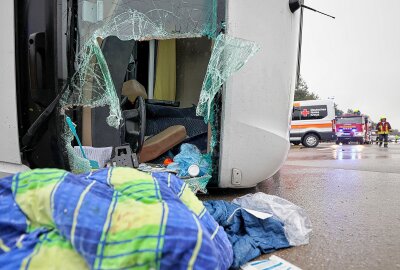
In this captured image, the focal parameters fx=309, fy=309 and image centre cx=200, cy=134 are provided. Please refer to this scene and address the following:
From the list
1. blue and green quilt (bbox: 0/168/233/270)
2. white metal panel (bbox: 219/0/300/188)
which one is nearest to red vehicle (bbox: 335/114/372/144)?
white metal panel (bbox: 219/0/300/188)

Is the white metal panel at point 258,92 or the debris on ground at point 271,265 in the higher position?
the white metal panel at point 258,92

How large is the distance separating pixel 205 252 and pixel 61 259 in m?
0.44

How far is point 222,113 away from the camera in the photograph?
2.24 metres

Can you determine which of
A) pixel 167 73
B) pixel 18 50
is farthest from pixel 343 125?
pixel 18 50

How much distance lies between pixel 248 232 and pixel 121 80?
1.45 meters

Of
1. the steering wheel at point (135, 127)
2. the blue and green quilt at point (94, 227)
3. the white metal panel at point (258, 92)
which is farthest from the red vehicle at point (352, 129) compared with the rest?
the blue and green quilt at point (94, 227)

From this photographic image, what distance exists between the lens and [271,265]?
4.40ft

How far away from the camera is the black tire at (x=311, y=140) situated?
13.8m

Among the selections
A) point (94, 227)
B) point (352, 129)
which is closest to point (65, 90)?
point (94, 227)

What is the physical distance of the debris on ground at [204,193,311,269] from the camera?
1.46 meters

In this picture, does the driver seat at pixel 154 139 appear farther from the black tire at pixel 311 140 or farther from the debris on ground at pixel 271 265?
the black tire at pixel 311 140

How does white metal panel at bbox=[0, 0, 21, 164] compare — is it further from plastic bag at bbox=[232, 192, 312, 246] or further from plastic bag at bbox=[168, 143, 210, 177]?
plastic bag at bbox=[232, 192, 312, 246]

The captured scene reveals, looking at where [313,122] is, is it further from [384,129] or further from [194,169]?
[194,169]

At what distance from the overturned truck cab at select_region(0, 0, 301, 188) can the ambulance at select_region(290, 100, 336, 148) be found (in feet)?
39.0
